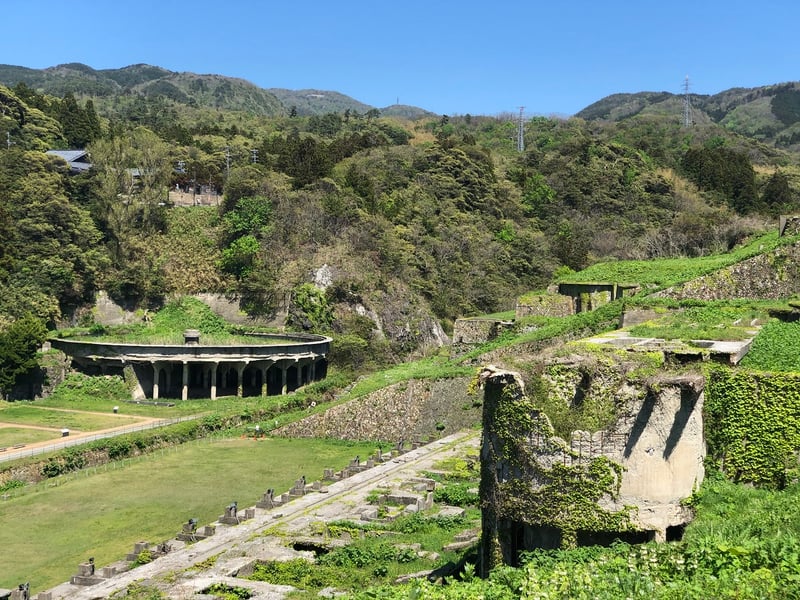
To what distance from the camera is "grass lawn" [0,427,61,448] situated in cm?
3203

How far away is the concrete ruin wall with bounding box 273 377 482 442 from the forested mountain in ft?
44.9

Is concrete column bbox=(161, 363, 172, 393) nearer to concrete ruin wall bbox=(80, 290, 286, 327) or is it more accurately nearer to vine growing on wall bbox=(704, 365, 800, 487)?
concrete ruin wall bbox=(80, 290, 286, 327)

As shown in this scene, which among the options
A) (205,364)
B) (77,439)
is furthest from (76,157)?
(77,439)

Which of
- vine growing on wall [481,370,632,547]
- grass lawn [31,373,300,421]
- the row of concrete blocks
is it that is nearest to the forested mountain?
grass lawn [31,373,300,421]

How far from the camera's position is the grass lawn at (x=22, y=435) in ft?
105

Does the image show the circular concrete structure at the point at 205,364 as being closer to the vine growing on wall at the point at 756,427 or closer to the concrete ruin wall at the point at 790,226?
the concrete ruin wall at the point at 790,226

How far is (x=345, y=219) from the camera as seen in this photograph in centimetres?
5916

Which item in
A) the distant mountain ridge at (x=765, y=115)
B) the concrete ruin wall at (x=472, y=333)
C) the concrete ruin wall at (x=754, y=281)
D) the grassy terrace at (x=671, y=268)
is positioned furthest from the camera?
the distant mountain ridge at (x=765, y=115)

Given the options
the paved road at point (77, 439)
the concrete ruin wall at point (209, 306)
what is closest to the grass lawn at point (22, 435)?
the paved road at point (77, 439)

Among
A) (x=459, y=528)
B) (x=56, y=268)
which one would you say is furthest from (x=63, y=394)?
(x=459, y=528)

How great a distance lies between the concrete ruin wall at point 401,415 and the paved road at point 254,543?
6.25m

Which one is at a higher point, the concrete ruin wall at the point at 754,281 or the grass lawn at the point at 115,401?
the concrete ruin wall at the point at 754,281

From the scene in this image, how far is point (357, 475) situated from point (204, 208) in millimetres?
41936

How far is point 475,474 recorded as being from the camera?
26.1m
